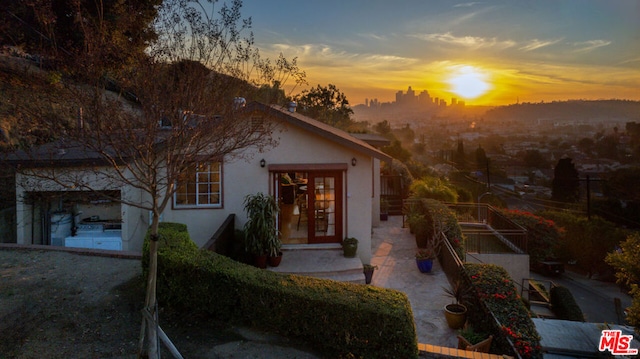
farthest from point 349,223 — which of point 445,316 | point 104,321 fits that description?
point 104,321

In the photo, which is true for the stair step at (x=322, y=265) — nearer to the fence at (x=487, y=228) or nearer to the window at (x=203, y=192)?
the window at (x=203, y=192)

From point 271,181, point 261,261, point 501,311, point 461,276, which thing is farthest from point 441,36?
point 501,311

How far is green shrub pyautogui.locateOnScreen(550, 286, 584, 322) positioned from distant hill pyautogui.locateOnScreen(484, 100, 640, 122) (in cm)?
10136

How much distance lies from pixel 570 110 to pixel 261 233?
486ft

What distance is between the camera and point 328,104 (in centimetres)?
4378

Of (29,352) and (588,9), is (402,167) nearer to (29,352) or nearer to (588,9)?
(588,9)

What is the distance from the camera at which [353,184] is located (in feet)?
37.9

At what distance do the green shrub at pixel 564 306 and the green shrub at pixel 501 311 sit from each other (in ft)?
14.4

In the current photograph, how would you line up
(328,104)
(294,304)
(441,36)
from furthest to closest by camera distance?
(328,104)
(441,36)
(294,304)

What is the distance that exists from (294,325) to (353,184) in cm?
598

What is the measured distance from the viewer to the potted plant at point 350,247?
10977 mm

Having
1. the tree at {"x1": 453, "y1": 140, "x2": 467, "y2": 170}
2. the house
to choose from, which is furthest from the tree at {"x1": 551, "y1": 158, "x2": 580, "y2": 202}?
the house

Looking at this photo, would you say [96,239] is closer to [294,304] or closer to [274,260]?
[274,260]

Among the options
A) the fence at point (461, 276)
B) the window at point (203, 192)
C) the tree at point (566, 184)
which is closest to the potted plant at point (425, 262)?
the fence at point (461, 276)
